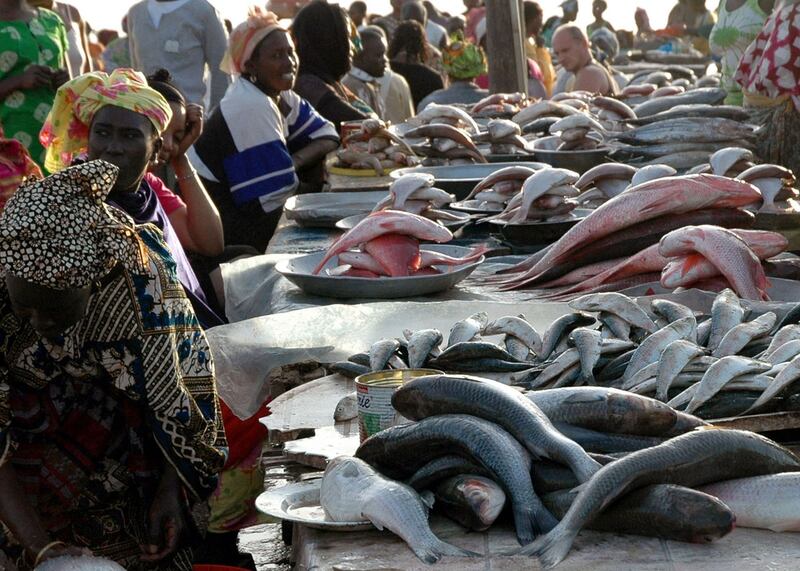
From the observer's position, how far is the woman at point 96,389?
2381 millimetres

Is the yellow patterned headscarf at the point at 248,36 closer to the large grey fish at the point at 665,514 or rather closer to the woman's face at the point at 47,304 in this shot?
the woman's face at the point at 47,304

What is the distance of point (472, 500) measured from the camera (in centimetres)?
212

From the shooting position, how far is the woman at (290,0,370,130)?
27.5ft

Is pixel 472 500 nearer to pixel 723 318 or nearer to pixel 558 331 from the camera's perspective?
pixel 558 331

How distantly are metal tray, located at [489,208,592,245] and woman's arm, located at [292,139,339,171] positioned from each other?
8.64 feet

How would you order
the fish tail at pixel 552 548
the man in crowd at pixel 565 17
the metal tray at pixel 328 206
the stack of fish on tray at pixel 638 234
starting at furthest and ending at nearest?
the man in crowd at pixel 565 17
the metal tray at pixel 328 206
the stack of fish on tray at pixel 638 234
the fish tail at pixel 552 548

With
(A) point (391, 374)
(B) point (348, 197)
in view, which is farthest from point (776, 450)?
(B) point (348, 197)

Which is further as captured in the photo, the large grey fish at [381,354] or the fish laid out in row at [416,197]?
the fish laid out in row at [416,197]

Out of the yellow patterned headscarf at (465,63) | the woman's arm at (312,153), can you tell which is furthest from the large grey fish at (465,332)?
the yellow patterned headscarf at (465,63)

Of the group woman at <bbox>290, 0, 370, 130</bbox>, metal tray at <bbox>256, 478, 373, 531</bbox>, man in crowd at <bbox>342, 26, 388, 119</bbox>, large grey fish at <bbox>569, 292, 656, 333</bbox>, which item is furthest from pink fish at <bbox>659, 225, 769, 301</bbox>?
man in crowd at <bbox>342, 26, 388, 119</bbox>

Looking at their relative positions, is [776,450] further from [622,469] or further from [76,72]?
[76,72]

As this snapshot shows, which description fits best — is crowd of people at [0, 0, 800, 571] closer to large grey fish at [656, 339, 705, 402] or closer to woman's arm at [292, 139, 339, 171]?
woman's arm at [292, 139, 339, 171]

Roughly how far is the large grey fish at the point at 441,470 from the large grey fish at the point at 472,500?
0.5 inches

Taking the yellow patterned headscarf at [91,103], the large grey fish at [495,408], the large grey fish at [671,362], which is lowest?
the large grey fish at [671,362]
